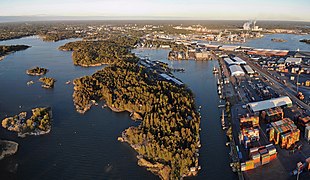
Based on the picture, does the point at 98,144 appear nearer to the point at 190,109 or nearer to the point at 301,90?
the point at 190,109

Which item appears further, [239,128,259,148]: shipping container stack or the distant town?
[239,128,259,148]: shipping container stack

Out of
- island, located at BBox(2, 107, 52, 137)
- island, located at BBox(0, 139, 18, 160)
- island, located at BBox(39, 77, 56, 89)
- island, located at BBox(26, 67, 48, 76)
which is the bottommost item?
island, located at BBox(0, 139, 18, 160)

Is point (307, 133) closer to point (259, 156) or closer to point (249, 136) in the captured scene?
point (249, 136)

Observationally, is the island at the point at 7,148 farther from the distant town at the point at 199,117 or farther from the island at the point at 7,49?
the island at the point at 7,49

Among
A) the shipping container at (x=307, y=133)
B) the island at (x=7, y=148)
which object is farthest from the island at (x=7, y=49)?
the shipping container at (x=307, y=133)

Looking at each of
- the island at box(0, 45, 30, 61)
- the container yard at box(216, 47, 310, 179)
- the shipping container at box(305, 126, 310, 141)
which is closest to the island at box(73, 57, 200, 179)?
the container yard at box(216, 47, 310, 179)

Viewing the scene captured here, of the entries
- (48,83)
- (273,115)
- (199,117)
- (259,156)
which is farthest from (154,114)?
(48,83)

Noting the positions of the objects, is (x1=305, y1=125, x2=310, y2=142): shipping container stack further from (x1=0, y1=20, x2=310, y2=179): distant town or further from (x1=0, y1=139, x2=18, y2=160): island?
(x1=0, y1=139, x2=18, y2=160): island
